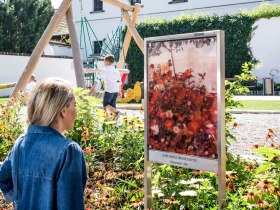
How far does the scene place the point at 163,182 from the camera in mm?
3721

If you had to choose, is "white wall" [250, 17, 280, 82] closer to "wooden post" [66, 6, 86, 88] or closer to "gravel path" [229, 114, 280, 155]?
"gravel path" [229, 114, 280, 155]

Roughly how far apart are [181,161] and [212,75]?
2.04 ft

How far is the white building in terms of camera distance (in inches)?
957

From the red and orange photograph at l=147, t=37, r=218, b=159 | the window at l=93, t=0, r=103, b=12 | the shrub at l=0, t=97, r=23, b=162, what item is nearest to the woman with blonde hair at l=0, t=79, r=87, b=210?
the red and orange photograph at l=147, t=37, r=218, b=159

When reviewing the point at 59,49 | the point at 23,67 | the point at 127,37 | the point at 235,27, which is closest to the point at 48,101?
the point at 127,37

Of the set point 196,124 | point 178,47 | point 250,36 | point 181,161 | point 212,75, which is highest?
point 250,36

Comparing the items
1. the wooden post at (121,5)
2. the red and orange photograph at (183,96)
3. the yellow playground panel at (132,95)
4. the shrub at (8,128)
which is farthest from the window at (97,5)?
the red and orange photograph at (183,96)

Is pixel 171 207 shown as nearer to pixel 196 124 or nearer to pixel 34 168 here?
pixel 196 124

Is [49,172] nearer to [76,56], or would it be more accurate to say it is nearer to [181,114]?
[181,114]

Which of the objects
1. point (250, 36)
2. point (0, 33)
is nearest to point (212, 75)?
point (250, 36)

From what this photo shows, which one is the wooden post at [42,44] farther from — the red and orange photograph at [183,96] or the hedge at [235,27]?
the hedge at [235,27]

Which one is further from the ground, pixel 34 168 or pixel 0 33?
pixel 0 33

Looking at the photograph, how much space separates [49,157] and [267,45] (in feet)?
77.3

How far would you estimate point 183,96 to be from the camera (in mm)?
3197
